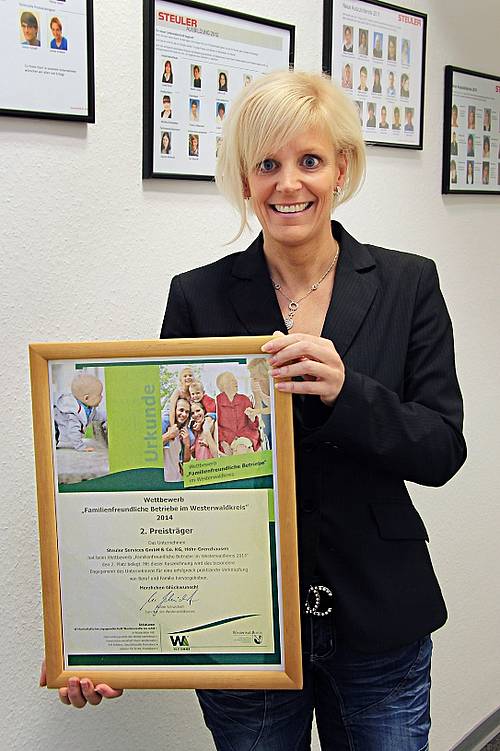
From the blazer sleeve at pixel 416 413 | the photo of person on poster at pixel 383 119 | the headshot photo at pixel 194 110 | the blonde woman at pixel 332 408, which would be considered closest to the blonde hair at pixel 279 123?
the blonde woman at pixel 332 408

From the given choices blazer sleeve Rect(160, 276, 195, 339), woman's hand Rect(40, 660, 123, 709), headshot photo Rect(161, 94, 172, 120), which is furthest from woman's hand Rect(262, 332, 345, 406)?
headshot photo Rect(161, 94, 172, 120)

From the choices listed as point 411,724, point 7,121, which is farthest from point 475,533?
point 7,121

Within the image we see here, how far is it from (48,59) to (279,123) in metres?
0.52

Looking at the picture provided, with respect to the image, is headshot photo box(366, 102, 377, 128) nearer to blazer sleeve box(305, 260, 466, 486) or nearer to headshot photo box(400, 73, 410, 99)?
headshot photo box(400, 73, 410, 99)

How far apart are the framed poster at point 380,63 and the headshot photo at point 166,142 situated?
1.95 feet

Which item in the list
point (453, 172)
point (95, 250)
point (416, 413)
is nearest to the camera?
point (416, 413)

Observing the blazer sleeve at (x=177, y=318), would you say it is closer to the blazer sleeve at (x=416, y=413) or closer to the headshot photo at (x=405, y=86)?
the blazer sleeve at (x=416, y=413)

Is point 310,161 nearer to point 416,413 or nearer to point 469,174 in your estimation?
point 416,413

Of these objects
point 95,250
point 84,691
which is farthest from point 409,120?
point 84,691

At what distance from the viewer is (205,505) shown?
56.8 inches

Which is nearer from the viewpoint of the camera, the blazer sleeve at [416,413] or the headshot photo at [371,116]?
the blazer sleeve at [416,413]

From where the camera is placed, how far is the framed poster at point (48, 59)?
1.68 metres

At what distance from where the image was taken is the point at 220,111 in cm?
210

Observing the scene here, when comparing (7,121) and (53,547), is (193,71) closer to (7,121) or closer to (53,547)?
(7,121)
